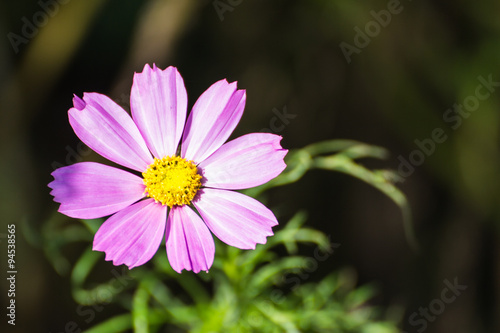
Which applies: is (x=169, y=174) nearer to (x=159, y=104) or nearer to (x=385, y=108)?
(x=159, y=104)

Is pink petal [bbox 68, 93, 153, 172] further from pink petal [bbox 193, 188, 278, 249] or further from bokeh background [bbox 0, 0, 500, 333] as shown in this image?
bokeh background [bbox 0, 0, 500, 333]

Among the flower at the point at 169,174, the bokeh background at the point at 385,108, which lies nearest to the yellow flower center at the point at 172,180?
the flower at the point at 169,174

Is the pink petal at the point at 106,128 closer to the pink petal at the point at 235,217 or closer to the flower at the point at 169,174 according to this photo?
the flower at the point at 169,174

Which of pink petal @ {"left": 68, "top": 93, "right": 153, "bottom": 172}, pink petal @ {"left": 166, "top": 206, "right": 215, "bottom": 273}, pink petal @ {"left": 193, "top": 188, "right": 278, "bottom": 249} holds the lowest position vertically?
pink petal @ {"left": 166, "top": 206, "right": 215, "bottom": 273}

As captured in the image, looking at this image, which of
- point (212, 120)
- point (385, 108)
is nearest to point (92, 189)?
point (212, 120)

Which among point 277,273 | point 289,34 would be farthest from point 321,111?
point 277,273

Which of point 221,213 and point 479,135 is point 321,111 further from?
point 221,213

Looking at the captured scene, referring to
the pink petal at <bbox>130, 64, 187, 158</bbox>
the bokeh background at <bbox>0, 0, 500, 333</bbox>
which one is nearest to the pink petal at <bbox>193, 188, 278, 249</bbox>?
the pink petal at <bbox>130, 64, 187, 158</bbox>
